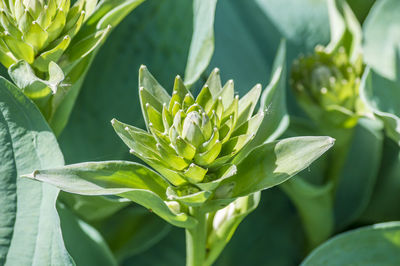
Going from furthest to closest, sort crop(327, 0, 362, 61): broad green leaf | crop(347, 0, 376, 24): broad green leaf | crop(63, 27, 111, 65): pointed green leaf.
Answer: crop(347, 0, 376, 24): broad green leaf < crop(327, 0, 362, 61): broad green leaf < crop(63, 27, 111, 65): pointed green leaf

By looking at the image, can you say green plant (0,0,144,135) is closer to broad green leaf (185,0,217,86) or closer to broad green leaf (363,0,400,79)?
broad green leaf (185,0,217,86)

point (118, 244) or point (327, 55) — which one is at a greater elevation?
point (327, 55)

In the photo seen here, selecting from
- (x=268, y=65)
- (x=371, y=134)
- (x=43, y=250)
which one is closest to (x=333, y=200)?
(x=371, y=134)

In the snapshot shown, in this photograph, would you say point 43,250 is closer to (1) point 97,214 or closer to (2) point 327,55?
(1) point 97,214

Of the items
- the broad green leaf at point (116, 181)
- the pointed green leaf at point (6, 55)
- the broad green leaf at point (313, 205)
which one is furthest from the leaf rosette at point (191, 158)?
the broad green leaf at point (313, 205)

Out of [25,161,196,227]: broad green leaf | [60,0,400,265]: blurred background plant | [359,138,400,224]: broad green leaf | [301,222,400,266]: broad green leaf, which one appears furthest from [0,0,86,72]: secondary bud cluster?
[359,138,400,224]: broad green leaf

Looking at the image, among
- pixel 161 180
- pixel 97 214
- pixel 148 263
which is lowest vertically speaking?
pixel 148 263
